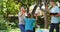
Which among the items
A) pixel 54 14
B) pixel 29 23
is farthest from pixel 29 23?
pixel 54 14

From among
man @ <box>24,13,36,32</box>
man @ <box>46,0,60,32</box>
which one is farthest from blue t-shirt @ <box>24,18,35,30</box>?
man @ <box>46,0,60,32</box>

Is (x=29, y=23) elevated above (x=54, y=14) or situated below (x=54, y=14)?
below

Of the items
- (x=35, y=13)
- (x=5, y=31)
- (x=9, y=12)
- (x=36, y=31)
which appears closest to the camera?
(x=36, y=31)

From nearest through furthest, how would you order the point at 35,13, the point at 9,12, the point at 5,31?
the point at 35,13 → the point at 5,31 → the point at 9,12

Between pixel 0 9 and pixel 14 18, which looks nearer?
pixel 0 9

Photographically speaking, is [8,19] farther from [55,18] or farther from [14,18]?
[55,18]

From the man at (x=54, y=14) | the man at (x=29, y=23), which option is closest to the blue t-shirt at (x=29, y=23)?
the man at (x=29, y=23)

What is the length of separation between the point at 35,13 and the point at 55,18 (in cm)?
93

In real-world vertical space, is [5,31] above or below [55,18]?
below

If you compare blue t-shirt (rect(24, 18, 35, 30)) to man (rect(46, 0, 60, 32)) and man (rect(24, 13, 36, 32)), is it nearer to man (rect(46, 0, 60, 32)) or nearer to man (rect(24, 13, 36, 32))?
man (rect(24, 13, 36, 32))

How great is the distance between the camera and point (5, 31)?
1364 centimetres

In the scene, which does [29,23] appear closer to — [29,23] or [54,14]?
[29,23]

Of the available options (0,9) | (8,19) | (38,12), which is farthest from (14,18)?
(38,12)

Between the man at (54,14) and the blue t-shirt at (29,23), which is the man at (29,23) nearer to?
the blue t-shirt at (29,23)
